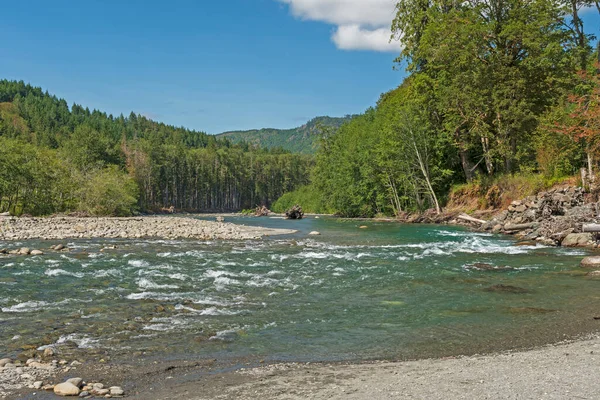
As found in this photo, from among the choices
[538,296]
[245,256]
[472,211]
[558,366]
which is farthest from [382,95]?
[558,366]

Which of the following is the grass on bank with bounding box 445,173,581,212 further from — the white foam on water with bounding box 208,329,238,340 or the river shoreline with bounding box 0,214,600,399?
the white foam on water with bounding box 208,329,238,340

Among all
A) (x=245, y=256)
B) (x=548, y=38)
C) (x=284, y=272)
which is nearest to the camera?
(x=284, y=272)

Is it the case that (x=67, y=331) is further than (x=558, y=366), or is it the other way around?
(x=67, y=331)

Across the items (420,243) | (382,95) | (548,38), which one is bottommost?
(420,243)

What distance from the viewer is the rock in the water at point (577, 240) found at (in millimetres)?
22681

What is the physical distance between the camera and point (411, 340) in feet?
29.6

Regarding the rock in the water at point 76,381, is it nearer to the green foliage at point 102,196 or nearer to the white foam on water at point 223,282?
the white foam on water at point 223,282

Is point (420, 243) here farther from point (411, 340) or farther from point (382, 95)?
point (382, 95)

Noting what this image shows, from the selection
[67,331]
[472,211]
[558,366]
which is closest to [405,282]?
[558,366]

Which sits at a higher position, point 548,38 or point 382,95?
point 382,95

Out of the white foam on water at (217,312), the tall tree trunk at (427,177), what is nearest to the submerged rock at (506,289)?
the white foam on water at (217,312)

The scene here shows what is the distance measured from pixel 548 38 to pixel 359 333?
38.3 meters

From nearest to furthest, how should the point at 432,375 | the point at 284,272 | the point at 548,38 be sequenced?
the point at 432,375 < the point at 284,272 < the point at 548,38

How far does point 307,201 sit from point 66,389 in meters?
97.5
